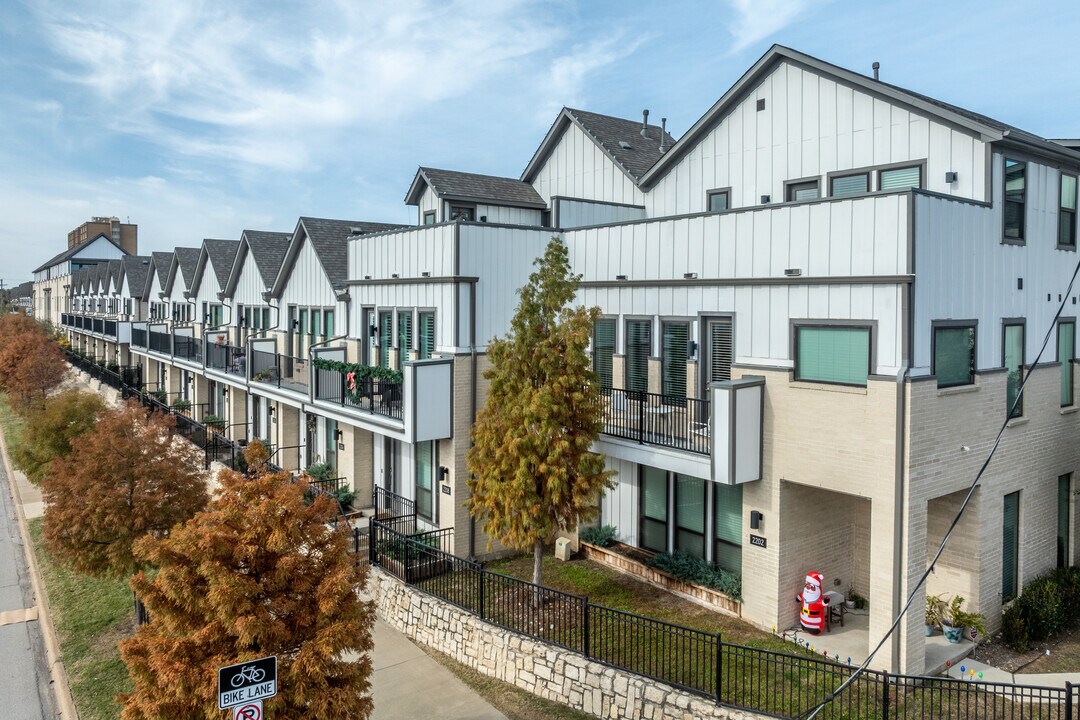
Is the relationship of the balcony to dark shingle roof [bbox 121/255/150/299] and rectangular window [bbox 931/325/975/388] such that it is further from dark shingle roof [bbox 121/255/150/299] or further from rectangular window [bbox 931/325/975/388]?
dark shingle roof [bbox 121/255/150/299]

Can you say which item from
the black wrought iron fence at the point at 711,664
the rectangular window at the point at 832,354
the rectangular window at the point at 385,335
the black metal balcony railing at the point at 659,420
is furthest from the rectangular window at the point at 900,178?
the rectangular window at the point at 385,335

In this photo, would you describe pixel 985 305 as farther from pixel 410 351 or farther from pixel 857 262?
pixel 410 351

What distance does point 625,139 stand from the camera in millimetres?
24828

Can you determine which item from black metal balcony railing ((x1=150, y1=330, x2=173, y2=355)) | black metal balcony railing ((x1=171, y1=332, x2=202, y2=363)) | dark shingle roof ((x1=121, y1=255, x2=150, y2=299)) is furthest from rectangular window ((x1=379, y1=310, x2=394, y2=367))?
dark shingle roof ((x1=121, y1=255, x2=150, y2=299))

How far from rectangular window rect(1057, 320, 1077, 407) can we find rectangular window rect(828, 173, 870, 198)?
16.4 feet

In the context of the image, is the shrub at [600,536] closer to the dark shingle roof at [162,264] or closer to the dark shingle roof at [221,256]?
the dark shingle roof at [221,256]

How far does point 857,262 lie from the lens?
1266cm

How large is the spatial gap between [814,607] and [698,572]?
236cm

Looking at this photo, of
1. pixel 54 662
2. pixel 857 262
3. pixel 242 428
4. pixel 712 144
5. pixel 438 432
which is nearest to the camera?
pixel 857 262

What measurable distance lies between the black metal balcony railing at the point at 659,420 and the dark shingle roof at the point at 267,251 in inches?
731

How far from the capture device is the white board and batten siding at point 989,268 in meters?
12.4

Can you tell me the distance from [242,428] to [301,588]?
79.4ft

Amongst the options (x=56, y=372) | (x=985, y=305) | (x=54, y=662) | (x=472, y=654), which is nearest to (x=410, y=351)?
(x=472, y=654)

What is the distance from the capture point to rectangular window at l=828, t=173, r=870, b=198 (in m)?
16.2
